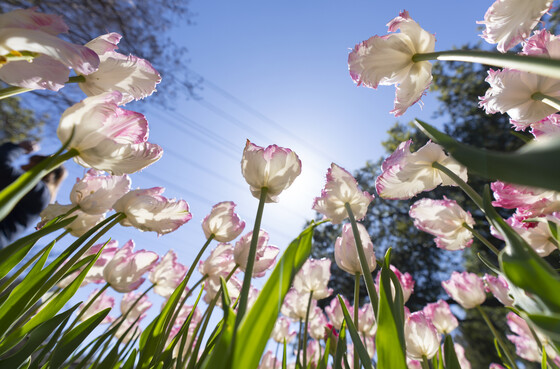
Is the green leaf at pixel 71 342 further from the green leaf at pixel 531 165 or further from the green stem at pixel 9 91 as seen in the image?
the green leaf at pixel 531 165

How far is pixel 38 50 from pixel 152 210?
378 millimetres

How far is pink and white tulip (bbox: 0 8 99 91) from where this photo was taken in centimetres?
34

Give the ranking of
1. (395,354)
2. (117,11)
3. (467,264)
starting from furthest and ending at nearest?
(467,264), (117,11), (395,354)

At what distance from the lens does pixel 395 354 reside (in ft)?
1.18

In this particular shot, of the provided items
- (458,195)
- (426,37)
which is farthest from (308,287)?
(458,195)

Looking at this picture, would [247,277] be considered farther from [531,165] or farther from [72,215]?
[72,215]

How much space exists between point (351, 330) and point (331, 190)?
0.95 ft

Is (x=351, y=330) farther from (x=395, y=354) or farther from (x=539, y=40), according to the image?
(x=539, y=40)

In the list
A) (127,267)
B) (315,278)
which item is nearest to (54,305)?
(127,267)

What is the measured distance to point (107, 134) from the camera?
44 cm

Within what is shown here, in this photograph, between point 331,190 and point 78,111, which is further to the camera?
point 331,190

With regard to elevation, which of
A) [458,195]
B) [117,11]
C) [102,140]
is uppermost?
[458,195]

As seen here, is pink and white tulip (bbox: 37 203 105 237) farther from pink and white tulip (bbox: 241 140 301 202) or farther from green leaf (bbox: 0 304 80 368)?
pink and white tulip (bbox: 241 140 301 202)

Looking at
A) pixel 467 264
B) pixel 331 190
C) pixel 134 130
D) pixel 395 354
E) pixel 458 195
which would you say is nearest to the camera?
pixel 395 354
